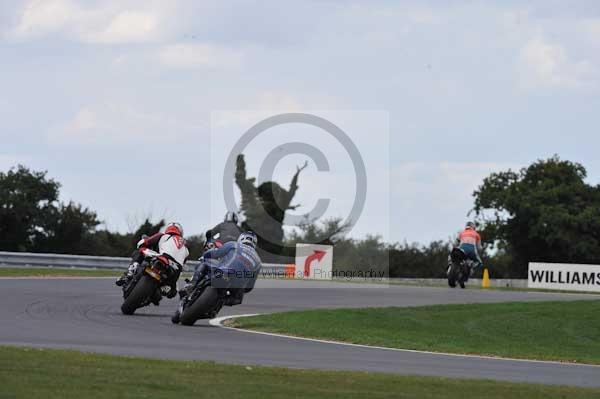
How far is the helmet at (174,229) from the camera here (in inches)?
863

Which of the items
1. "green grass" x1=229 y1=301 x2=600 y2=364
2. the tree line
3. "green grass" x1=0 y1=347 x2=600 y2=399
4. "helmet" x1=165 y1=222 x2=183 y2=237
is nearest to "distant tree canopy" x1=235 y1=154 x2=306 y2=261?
the tree line

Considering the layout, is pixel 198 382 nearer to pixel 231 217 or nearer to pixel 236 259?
pixel 236 259

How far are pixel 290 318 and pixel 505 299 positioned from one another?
1011 cm

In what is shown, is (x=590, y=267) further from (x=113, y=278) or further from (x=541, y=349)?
(x=541, y=349)

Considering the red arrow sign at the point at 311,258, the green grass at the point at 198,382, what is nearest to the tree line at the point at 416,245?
the red arrow sign at the point at 311,258

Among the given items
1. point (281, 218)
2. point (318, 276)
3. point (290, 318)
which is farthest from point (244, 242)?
point (281, 218)

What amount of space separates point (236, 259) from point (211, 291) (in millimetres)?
621

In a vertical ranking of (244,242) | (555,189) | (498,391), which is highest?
(555,189)

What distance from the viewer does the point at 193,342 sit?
17.4 m

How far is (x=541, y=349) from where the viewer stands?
2111cm

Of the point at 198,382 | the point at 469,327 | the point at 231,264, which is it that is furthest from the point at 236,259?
the point at 198,382

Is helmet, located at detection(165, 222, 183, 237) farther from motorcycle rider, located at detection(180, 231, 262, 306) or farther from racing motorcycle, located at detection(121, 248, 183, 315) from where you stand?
motorcycle rider, located at detection(180, 231, 262, 306)

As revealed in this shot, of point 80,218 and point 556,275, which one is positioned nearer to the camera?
point 556,275

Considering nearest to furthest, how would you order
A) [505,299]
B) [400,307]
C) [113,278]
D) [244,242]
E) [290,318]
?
[244,242]
[290,318]
[400,307]
[505,299]
[113,278]
